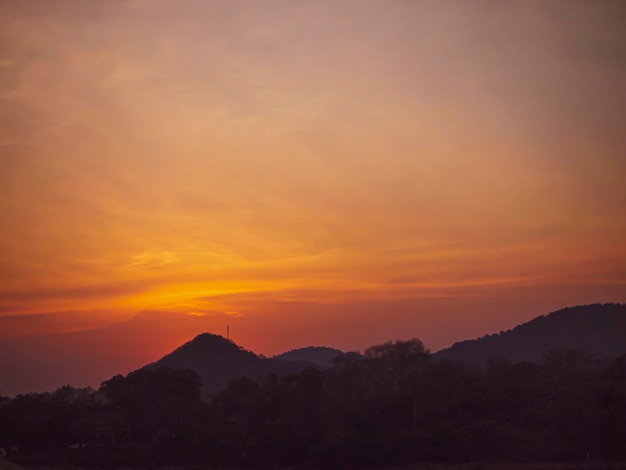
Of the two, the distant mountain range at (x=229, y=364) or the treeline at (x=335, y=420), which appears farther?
the distant mountain range at (x=229, y=364)

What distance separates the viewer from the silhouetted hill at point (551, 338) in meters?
178

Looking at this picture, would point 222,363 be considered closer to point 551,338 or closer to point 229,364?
point 229,364

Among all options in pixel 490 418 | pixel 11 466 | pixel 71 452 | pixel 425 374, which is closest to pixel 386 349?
pixel 425 374

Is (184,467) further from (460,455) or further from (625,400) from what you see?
(625,400)

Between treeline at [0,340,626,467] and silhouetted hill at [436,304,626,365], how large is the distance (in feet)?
357

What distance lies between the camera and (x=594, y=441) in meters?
57.9

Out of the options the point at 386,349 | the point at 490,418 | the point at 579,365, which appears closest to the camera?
the point at 490,418

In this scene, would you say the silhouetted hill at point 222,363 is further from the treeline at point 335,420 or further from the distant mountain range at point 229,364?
the treeline at point 335,420

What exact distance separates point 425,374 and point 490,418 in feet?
34.4

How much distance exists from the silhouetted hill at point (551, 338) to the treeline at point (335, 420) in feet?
357

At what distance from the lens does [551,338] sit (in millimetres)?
187500

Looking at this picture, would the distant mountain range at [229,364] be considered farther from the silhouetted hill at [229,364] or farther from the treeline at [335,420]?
the treeline at [335,420]

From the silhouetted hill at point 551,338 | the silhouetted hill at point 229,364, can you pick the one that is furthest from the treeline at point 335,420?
the silhouetted hill at point 551,338

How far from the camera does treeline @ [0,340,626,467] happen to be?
194 feet
